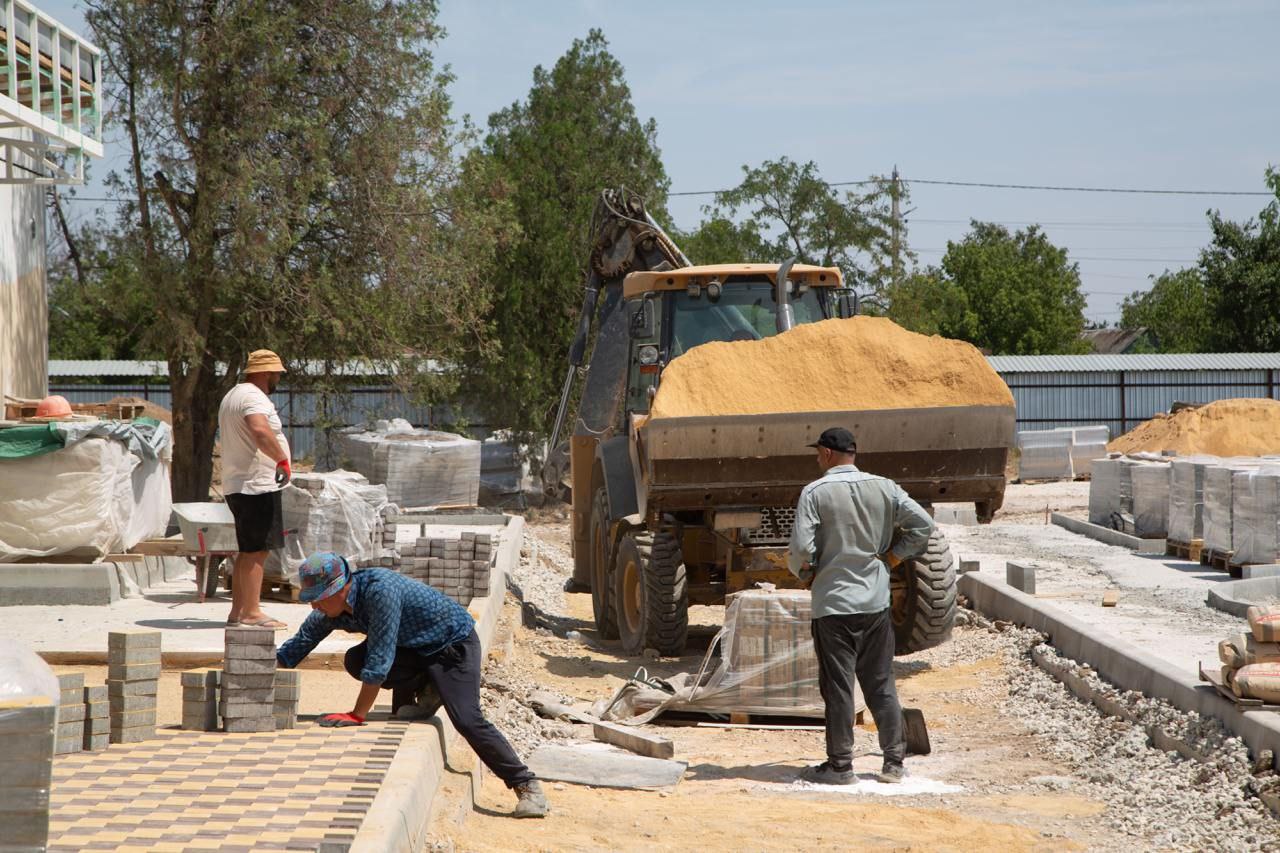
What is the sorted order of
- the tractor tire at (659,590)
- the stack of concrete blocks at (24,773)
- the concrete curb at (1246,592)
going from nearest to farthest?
the stack of concrete blocks at (24,773)
the tractor tire at (659,590)
the concrete curb at (1246,592)

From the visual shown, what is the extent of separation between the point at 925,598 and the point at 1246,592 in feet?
14.0

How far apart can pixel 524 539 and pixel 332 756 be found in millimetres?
16667

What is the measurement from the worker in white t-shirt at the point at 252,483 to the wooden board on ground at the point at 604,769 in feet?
8.23

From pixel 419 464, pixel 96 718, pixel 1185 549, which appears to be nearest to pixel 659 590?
pixel 96 718

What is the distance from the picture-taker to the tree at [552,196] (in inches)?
1166

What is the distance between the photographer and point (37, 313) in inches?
737

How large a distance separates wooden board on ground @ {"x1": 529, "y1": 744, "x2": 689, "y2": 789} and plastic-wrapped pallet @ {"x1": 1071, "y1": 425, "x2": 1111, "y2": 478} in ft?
93.1

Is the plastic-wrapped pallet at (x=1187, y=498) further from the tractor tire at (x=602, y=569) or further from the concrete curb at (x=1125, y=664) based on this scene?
the tractor tire at (x=602, y=569)

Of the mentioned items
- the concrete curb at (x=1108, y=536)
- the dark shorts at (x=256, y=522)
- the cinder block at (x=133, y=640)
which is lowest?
the concrete curb at (x=1108, y=536)

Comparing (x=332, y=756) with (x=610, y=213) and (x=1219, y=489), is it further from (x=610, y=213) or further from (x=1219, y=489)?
(x=1219, y=489)

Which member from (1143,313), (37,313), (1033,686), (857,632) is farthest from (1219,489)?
(1143,313)

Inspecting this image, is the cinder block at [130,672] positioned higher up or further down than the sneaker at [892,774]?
higher up

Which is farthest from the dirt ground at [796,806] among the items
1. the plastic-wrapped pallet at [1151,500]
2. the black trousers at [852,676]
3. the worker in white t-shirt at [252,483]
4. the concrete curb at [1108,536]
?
the plastic-wrapped pallet at [1151,500]

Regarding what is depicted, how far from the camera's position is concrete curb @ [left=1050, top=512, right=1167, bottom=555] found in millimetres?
18594
